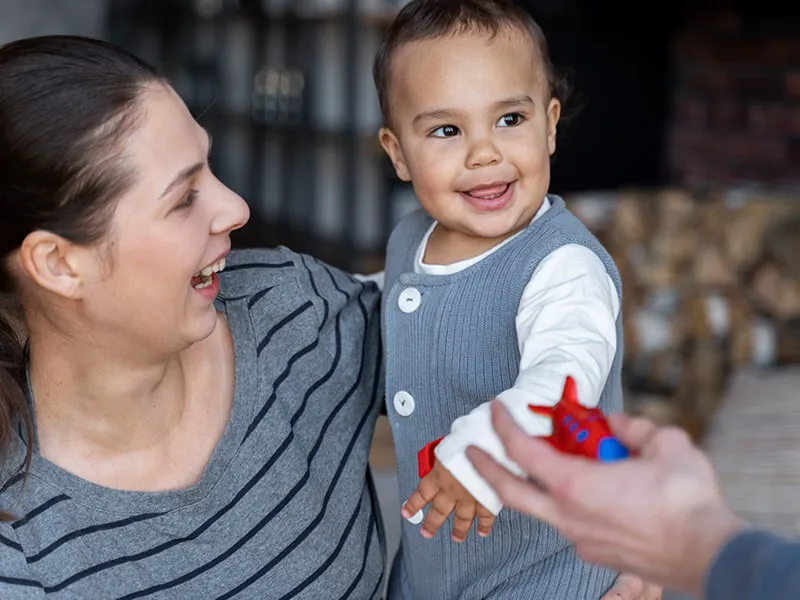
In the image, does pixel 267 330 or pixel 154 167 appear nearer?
pixel 154 167

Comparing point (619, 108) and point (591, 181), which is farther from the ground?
point (619, 108)

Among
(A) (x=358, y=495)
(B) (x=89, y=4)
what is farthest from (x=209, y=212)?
(B) (x=89, y=4)

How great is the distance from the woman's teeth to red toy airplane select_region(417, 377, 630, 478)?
44cm

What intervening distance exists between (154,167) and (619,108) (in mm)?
2845

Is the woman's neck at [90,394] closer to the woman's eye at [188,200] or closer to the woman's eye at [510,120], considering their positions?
the woman's eye at [188,200]

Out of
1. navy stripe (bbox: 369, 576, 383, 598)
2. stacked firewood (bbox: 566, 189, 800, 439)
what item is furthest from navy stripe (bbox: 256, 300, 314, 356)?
stacked firewood (bbox: 566, 189, 800, 439)

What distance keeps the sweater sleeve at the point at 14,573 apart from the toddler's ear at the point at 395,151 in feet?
2.12

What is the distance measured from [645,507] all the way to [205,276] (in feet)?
2.14

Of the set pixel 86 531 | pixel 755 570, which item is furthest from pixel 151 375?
pixel 755 570

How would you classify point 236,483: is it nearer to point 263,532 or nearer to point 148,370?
point 263,532

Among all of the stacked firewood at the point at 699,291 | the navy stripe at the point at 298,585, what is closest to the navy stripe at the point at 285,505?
the navy stripe at the point at 298,585

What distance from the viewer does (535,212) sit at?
1.42m

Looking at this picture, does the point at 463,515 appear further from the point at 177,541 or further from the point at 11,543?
the point at 11,543

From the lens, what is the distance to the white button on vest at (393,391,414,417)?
1400 mm
